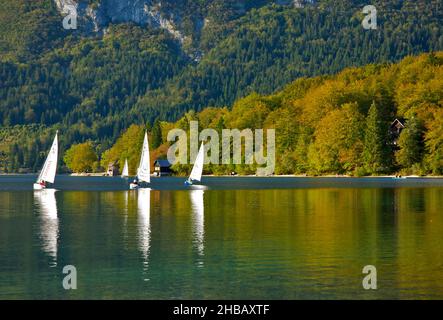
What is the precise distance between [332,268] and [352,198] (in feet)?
163

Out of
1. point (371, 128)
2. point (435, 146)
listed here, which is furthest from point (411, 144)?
point (371, 128)

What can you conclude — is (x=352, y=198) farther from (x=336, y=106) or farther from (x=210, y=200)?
(x=336, y=106)

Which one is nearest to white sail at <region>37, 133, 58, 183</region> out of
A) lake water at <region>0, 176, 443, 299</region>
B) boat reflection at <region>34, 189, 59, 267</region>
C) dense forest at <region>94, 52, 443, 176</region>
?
boat reflection at <region>34, 189, 59, 267</region>

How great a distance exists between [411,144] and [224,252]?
405 feet

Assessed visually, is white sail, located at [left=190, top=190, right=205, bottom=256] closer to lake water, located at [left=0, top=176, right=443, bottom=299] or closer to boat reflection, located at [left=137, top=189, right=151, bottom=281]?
lake water, located at [left=0, top=176, right=443, bottom=299]

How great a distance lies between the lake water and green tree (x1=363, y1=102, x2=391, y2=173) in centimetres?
9533

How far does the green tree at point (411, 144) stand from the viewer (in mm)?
162000

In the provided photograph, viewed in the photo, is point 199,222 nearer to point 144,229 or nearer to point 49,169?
point 144,229

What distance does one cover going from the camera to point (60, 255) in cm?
4291

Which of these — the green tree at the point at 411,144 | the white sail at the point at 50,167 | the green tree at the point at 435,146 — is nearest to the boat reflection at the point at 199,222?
the white sail at the point at 50,167

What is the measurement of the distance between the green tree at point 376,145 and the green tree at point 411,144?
3.77m

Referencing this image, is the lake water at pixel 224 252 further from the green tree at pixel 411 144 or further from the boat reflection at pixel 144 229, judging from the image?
the green tree at pixel 411 144

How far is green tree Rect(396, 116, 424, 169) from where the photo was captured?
162000 millimetres

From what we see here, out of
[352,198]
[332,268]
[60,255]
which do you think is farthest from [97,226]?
[352,198]
